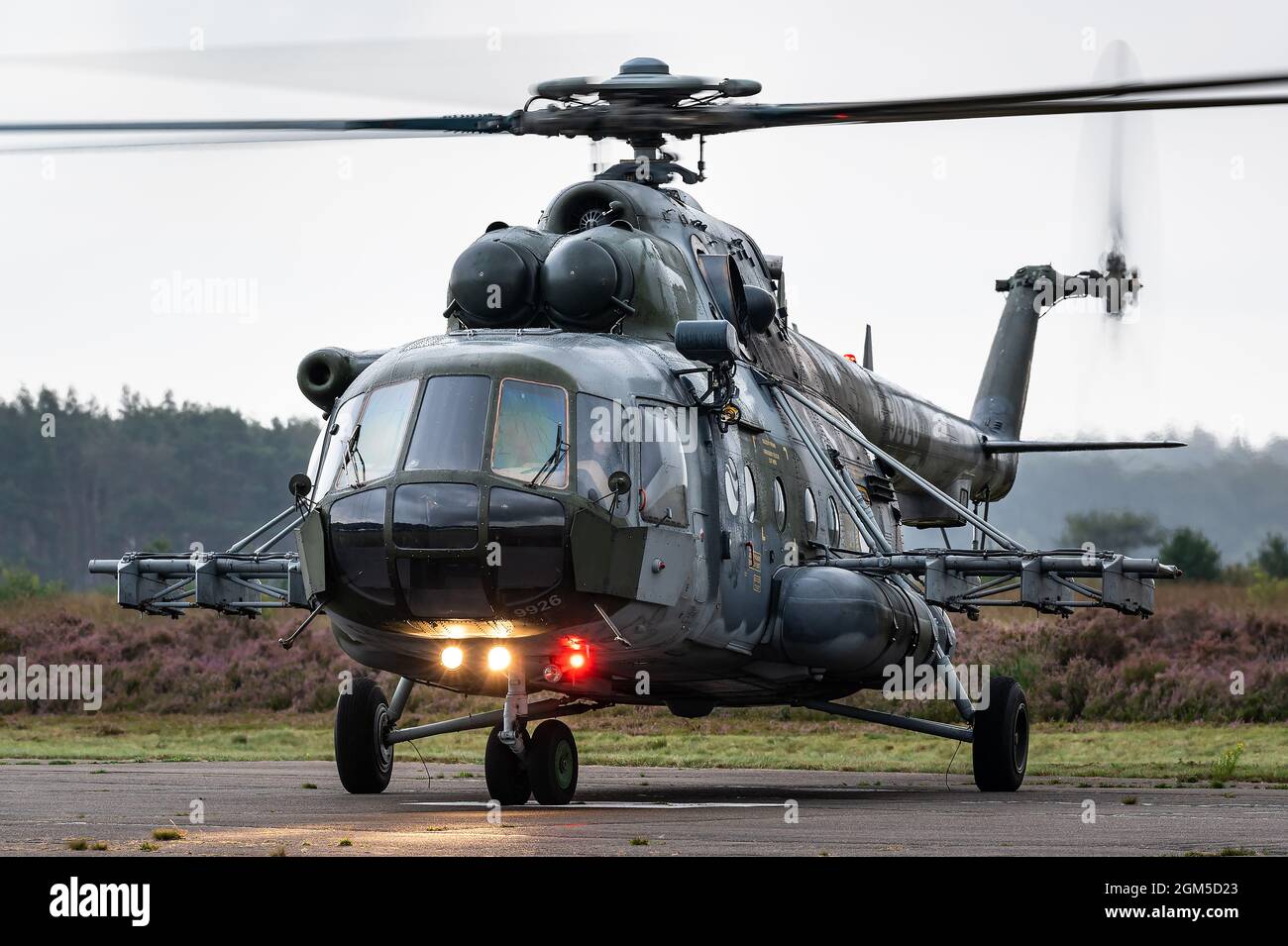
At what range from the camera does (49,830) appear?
41.4 feet

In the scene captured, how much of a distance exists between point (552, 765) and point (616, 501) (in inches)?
120

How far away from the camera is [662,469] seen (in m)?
15.2

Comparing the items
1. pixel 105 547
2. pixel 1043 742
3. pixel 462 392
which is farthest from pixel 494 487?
pixel 105 547

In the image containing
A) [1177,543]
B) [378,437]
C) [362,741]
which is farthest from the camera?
[1177,543]

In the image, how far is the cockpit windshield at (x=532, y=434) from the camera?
14047 millimetres

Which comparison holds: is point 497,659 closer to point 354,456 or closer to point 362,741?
point 354,456

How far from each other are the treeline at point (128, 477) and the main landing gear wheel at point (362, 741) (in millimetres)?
34001

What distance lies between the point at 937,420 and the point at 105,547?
132 feet

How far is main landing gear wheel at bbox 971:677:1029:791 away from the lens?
1872cm

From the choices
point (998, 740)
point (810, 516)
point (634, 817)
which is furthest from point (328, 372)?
point (998, 740)

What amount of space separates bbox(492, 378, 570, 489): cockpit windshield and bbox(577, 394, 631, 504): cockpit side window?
13cm

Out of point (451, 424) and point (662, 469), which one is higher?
point (451, 424)

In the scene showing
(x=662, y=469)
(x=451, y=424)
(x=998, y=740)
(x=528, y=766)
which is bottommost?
(x=998, y=740)
